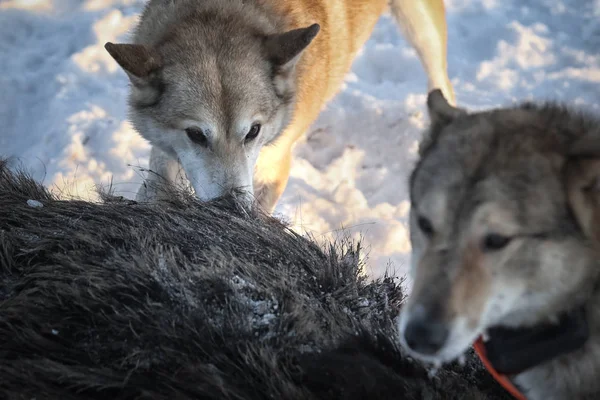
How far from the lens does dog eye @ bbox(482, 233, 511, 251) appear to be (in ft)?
5.35

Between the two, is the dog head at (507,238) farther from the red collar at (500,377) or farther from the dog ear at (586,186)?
the red collar at (500,377)

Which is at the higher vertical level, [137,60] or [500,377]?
[137,60]

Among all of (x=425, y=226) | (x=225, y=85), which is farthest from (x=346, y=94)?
(x=425, y=226)

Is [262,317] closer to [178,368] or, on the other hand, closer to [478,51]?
[178,368]

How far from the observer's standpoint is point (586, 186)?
1.60 m

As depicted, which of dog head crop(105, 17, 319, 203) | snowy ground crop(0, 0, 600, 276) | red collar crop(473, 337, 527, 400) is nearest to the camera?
red collar crop(473, 337, 527, 400)

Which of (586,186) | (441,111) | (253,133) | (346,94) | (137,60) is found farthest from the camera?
(346,94)

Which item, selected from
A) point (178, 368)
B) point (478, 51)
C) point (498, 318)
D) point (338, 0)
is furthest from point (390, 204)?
point (178, 368)

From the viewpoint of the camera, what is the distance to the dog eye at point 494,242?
163 centimetres

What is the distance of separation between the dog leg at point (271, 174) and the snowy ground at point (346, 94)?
225 mm

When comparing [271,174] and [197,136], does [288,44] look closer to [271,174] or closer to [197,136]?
[197,136]

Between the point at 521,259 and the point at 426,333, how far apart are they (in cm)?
33

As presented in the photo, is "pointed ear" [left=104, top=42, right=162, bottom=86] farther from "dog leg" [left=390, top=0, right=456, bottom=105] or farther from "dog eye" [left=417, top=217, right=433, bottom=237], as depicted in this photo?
"dog leg" [left=390, top=0, right=456, bottom=105]

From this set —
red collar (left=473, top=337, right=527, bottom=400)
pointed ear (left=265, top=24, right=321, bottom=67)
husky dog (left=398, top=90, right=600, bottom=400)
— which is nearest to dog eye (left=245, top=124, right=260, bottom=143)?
pointed ear (left=265, top=24, right=321, bottom=67)
